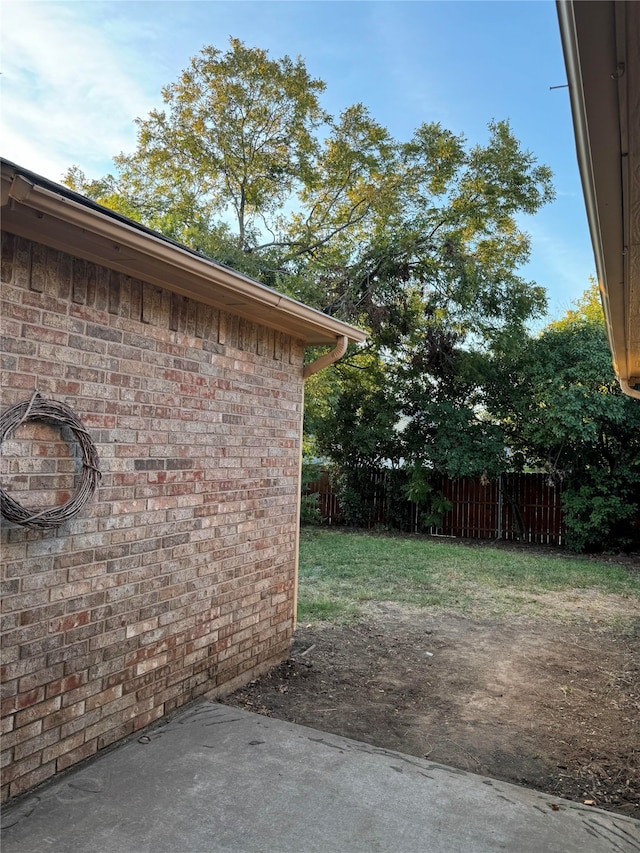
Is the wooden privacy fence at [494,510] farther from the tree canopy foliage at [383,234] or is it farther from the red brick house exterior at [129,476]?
the red brick house exterior at [129,476]

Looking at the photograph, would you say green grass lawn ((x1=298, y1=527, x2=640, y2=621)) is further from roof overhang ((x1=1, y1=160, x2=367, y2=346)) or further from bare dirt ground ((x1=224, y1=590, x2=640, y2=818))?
roof overhang ((x1=1, y1=160, x2=367, y2=346))

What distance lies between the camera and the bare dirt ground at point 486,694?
329 cm

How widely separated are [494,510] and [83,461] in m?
A: 11.7

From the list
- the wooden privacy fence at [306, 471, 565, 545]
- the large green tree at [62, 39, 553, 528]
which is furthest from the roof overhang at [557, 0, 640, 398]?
the wooden privacy fence at [306, 471, 565, 545]

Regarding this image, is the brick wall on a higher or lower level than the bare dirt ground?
higher

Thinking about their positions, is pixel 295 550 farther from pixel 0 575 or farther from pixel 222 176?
pixel 222 176

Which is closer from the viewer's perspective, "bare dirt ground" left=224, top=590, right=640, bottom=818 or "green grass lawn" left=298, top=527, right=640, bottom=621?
"bare dirt ground" left=224, top=590, right=640, bottom=818

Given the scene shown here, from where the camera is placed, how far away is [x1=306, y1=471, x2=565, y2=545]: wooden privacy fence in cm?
1262

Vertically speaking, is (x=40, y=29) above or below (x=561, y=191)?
below

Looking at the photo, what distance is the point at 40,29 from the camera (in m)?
4.04

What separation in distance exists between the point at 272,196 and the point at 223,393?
1067cm

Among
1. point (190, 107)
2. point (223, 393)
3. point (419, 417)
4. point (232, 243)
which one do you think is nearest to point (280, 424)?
point (223, 393)

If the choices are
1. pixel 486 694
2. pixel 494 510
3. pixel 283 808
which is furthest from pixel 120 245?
pixel 494 510

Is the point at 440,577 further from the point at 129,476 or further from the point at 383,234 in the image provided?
the point at 383,234
